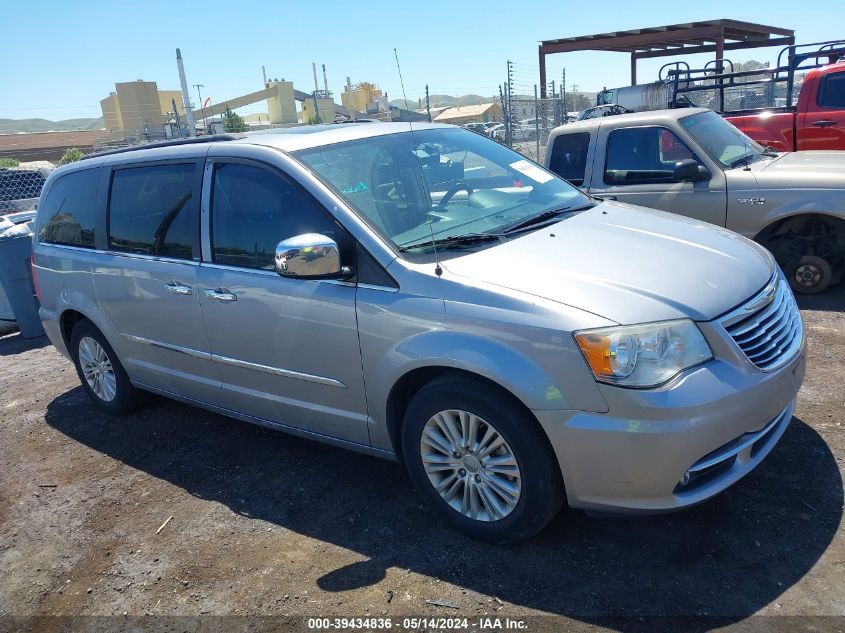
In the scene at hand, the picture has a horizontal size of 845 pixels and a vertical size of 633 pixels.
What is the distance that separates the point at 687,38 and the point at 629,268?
765 inches

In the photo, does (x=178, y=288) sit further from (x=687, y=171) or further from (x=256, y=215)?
(x=687, y=171)

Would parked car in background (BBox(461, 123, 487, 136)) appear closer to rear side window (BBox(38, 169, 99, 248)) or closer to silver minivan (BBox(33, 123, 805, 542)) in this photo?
silver minivan (BBox(33, 123, 805, 542))

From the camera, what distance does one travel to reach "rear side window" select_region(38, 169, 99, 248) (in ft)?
16.2

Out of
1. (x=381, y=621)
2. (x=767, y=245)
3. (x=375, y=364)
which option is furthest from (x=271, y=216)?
(x=767, y=245)

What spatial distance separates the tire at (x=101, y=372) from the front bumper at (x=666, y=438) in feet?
11.6

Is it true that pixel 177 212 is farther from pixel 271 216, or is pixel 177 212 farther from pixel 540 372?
pixel 540 372

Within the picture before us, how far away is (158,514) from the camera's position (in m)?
3.91

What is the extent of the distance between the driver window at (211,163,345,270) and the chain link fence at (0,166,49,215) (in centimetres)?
1031

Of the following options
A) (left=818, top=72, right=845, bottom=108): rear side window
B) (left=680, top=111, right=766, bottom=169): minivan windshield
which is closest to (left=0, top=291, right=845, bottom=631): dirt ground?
(left=680, top=111, right=766, bottom=169): minivan windshield

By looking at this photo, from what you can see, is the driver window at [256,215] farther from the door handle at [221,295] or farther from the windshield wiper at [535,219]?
the windshield wiper at [535,219]

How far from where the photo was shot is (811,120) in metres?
8.28

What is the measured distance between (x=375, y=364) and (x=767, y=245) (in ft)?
15.1

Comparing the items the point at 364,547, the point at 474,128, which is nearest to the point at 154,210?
the point at 364,547

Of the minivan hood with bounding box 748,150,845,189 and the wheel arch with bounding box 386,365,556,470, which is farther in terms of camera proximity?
the minivan hood with bounding box 748,150,845,189
